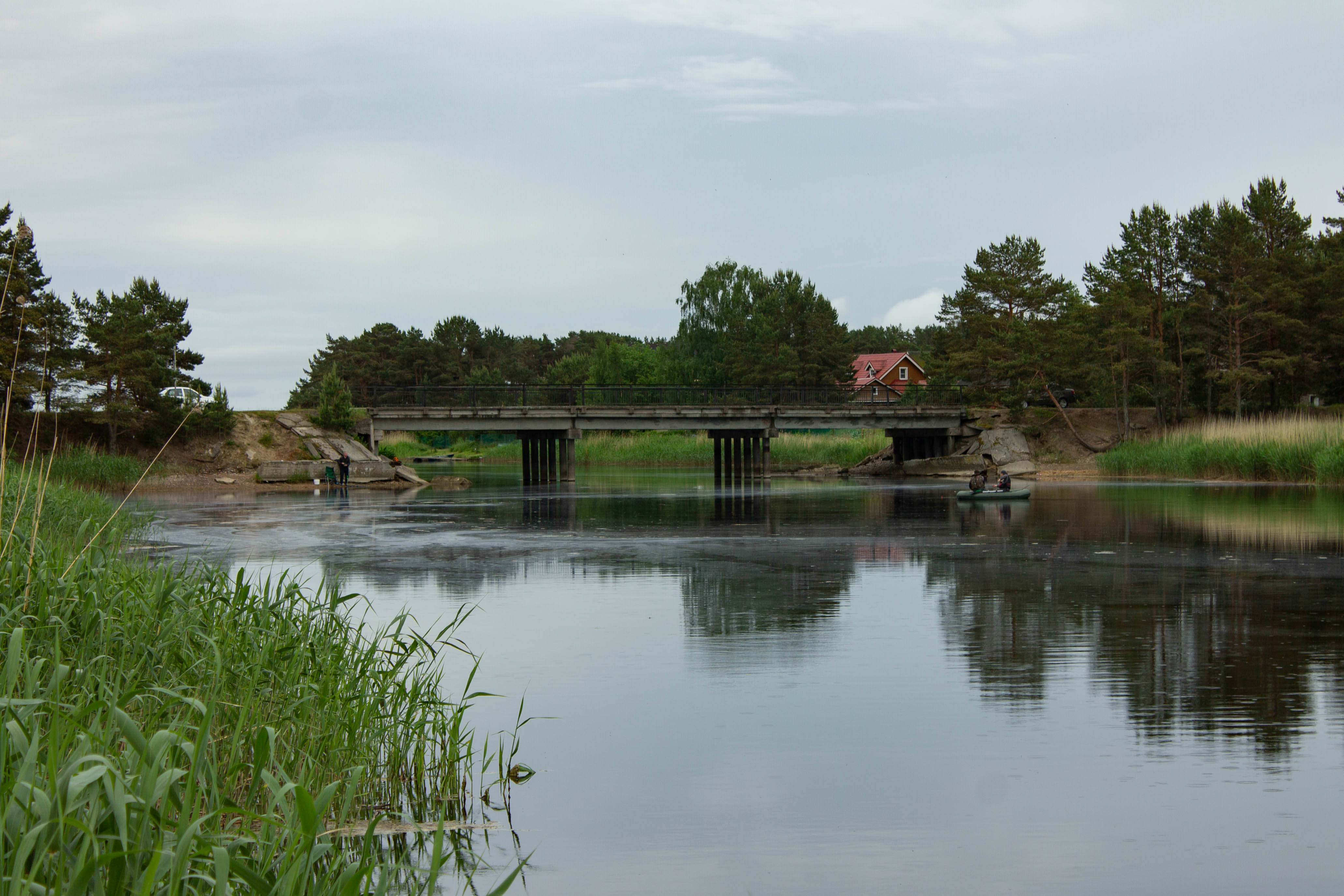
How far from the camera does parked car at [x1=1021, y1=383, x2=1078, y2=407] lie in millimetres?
61781

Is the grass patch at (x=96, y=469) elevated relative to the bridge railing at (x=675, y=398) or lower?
lower

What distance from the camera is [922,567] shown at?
59.6 ft

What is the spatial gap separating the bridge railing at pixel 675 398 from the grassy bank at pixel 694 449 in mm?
5288

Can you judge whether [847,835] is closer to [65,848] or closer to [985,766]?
[985,766]

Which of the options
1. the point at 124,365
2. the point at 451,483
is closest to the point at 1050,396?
the point at 451,483

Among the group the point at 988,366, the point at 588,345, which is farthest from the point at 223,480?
the point at 588,345

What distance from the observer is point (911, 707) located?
8.97m

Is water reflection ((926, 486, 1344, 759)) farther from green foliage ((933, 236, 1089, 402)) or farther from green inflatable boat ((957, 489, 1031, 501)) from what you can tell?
green foliage ((933, 236, 1089, 402))

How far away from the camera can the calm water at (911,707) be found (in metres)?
5.98

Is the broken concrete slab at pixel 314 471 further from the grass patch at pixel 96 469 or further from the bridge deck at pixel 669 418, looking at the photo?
the grass patch at pixel 96 469

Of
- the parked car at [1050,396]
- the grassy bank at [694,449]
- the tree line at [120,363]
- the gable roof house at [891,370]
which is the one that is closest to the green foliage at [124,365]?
the tree line at [120,363]

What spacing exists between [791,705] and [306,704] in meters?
3.89

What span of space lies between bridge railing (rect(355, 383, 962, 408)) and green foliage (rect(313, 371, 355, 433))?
4.35 ft

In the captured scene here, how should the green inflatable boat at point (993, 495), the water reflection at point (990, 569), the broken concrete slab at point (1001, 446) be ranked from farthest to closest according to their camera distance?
1. the broken concrete slab at point (1001, 446)
2. the green inflatable boat at point (993, 495)
3. the water reflection at point (990, 569)
